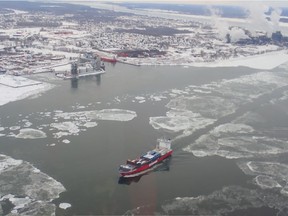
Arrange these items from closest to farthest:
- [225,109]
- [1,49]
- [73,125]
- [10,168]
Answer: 1. [10,168]
2. [73,125]
3. [225,109]
4. [1,49]

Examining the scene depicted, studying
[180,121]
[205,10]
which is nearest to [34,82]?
[180,121]

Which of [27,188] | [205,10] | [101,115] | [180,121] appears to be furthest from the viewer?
[205,10]

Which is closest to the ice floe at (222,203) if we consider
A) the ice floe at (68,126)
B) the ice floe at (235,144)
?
the ice floe at (235,144)

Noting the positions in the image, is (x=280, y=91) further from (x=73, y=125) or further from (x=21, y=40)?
(x=21, y=40)

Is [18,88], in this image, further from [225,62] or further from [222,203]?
[225,62]

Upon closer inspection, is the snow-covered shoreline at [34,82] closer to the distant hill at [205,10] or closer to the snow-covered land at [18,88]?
the snow-covered land at [18,88]

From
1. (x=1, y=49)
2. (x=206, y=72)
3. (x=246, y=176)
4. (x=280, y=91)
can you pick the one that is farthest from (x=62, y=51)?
(x=246, y=176)

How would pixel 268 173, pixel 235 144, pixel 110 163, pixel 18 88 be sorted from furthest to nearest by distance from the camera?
pixel 18 88
pixel 235 144
pixel 110 163
pixel 268 173
